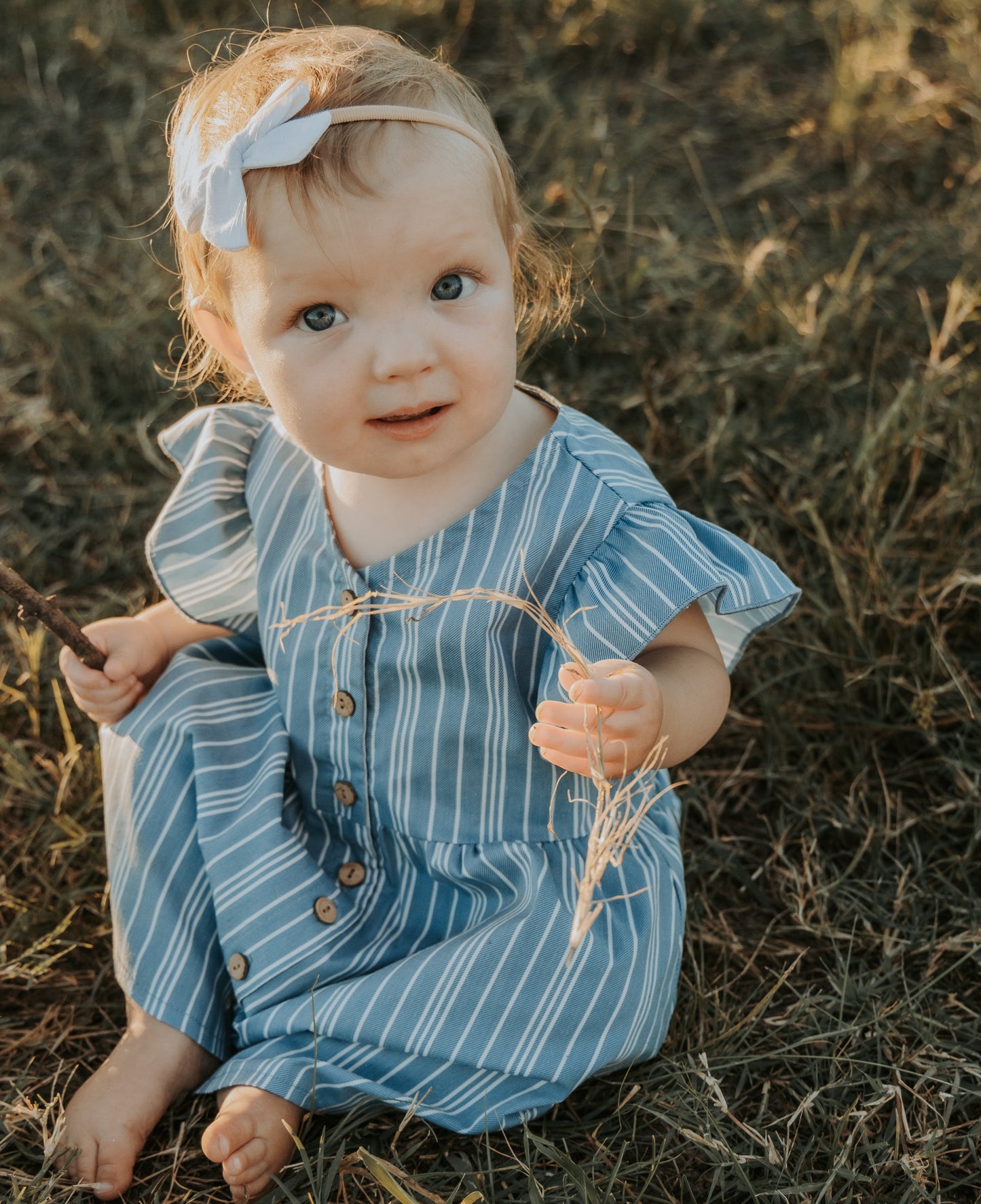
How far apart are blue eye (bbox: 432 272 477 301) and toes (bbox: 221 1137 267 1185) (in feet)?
3.38

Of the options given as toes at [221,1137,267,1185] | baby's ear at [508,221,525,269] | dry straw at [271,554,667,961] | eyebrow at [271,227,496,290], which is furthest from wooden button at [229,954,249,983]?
baby's ear at [508,221,525,269]

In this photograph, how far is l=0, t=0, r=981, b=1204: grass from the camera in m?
1.52

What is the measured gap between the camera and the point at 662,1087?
1.52 meters

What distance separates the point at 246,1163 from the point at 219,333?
1.04 m

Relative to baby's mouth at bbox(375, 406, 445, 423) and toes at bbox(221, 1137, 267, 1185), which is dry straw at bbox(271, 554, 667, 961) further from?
toes at bbox(221, 1137, 267, 1185)

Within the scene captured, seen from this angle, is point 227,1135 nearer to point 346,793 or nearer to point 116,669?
point 346,793

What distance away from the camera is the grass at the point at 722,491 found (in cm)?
152

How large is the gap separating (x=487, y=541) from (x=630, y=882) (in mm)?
488

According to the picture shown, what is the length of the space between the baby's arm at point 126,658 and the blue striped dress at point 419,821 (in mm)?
45

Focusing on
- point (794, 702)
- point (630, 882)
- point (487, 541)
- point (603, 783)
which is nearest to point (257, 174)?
point (487, 541)

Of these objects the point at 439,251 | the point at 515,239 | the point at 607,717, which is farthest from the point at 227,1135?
the point at 515,239

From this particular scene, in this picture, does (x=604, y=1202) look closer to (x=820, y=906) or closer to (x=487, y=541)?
(x=820, y=906)

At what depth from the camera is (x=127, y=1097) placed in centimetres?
154

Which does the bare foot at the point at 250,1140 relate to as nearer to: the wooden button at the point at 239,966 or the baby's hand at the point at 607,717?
the wooden button at the point at 239,966
